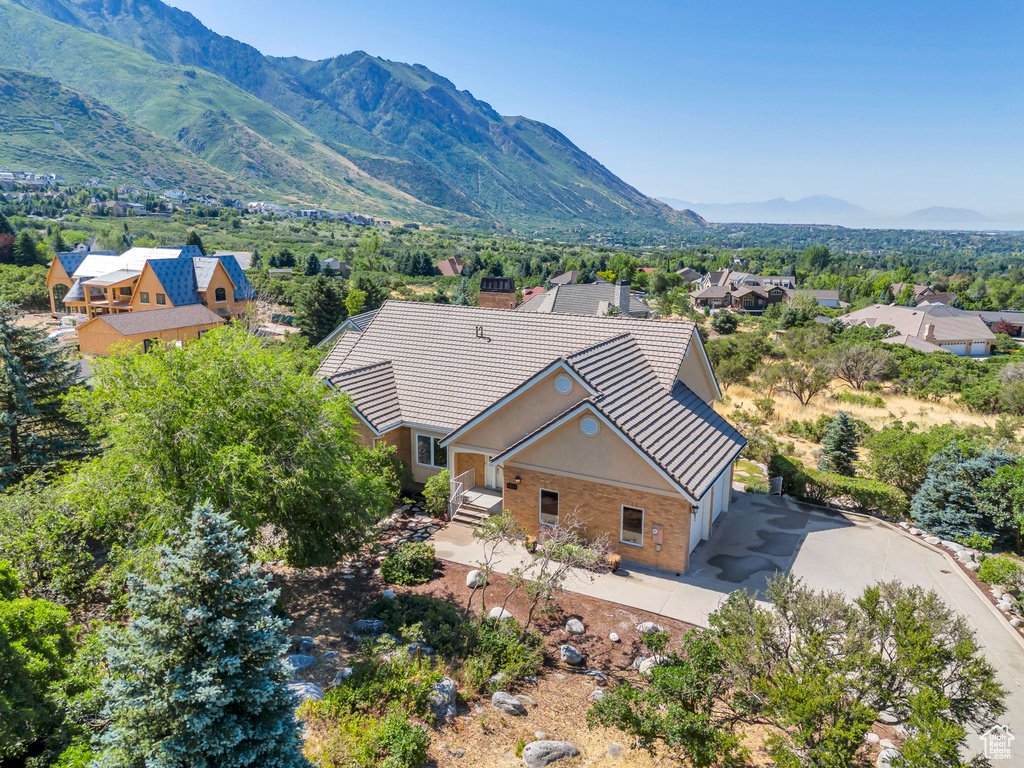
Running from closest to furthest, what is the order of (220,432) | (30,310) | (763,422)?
(220,432)
(763,422)
(30,310)

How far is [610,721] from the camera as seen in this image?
32.6 feet

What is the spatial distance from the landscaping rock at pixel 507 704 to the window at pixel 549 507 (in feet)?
23.6

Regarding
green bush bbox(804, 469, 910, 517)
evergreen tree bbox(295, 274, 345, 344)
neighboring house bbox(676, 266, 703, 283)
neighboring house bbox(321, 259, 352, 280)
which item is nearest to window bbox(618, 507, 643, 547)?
green bush bbox(804, 469, 910, 517)

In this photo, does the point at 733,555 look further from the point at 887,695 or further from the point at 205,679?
the point at 205,679

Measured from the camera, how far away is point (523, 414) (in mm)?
18672

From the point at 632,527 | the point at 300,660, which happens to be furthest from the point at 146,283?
the point at 632,527

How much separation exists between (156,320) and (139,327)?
198cm

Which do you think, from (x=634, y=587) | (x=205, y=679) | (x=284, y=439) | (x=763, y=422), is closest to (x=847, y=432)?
(x=763, y=422)

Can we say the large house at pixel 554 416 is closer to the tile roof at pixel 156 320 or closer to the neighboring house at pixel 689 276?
the tile roof at pixel 156 320

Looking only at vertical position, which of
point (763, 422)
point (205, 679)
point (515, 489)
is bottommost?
point (763, 422)

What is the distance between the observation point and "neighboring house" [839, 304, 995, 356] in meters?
73.8

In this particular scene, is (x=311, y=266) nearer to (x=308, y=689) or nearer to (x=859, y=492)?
(x=859, y=492)

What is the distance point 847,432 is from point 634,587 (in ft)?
47.1

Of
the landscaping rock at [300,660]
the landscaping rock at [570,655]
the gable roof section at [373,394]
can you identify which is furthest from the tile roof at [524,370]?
the landscaping rock at [300,660]
